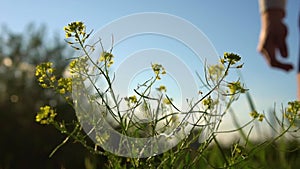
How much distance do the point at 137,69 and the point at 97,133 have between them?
14.4 inches

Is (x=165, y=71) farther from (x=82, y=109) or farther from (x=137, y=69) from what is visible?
(x=82, y=109)

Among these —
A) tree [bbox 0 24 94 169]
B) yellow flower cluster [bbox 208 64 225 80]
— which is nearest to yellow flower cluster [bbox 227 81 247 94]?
yellow flower cluster [bbox 208 64 225 80]

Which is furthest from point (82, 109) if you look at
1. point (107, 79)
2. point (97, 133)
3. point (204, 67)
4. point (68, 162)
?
point (68, 162)

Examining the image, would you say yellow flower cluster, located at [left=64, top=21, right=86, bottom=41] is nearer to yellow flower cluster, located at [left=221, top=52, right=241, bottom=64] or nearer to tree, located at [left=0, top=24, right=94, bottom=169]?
yellow flower cluster, located at [left=221, top=52, right=241, bottom=64]

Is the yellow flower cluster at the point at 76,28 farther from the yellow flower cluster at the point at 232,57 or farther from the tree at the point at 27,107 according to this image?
the tree at the point at 27,107

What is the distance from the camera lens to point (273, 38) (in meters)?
2.47

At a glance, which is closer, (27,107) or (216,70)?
(216,70)

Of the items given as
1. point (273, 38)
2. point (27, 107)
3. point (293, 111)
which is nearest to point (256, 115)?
point (293, 111)

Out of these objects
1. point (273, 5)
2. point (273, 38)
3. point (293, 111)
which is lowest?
point (293, 111)

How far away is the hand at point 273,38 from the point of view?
2.40 m

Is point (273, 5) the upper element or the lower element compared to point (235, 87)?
upper

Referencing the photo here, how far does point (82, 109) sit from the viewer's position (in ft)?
6.63

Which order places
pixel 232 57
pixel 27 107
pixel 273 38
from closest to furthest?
pixel 232 57 < pixel 273 38 < pixel 27 107

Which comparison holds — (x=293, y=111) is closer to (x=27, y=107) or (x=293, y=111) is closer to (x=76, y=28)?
(x=76, y=28)
